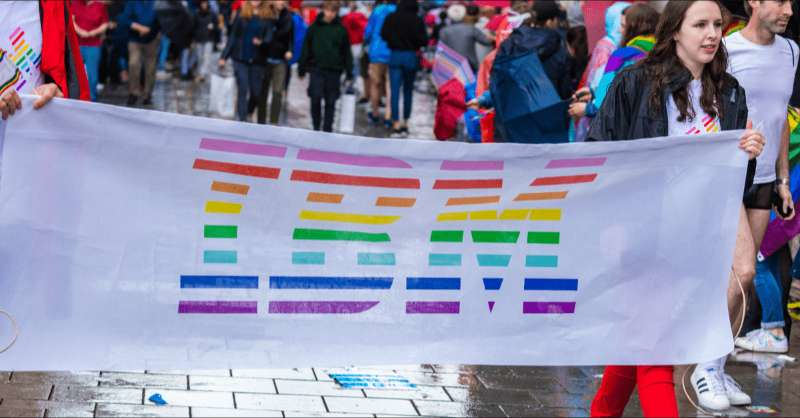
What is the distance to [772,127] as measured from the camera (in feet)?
23.0

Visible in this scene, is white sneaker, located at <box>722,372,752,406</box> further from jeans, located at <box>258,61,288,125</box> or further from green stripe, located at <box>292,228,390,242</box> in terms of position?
jeans, located at <box>258,61,288,125</box>

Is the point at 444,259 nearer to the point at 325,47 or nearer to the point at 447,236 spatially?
the point at 447,236

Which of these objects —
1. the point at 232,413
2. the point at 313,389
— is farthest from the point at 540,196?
the point at 313,389

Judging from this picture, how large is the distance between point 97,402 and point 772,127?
3551mm

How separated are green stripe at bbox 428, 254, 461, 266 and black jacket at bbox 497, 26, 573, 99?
6183 millimetres

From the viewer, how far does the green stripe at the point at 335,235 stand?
16.9 feet

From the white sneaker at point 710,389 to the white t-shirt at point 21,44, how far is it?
355 cm

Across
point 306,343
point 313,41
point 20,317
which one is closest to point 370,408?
point 306,343

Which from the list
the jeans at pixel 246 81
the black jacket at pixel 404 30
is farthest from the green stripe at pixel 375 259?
the black jacket at pixel 404 30

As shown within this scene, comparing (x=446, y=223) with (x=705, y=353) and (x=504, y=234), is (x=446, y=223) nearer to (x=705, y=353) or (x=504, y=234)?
(x=504, y=234)

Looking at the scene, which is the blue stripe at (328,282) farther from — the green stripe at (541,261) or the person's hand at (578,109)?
the person's hand at (578,109)

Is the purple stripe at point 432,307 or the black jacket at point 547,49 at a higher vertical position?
the black jacket at point 547,49

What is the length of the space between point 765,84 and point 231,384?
3052mm

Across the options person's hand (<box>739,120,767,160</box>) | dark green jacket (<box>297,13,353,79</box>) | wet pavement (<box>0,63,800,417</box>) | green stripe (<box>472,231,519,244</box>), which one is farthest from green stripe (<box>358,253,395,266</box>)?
dark green jacket (<box>297,13,353,79</box>)
